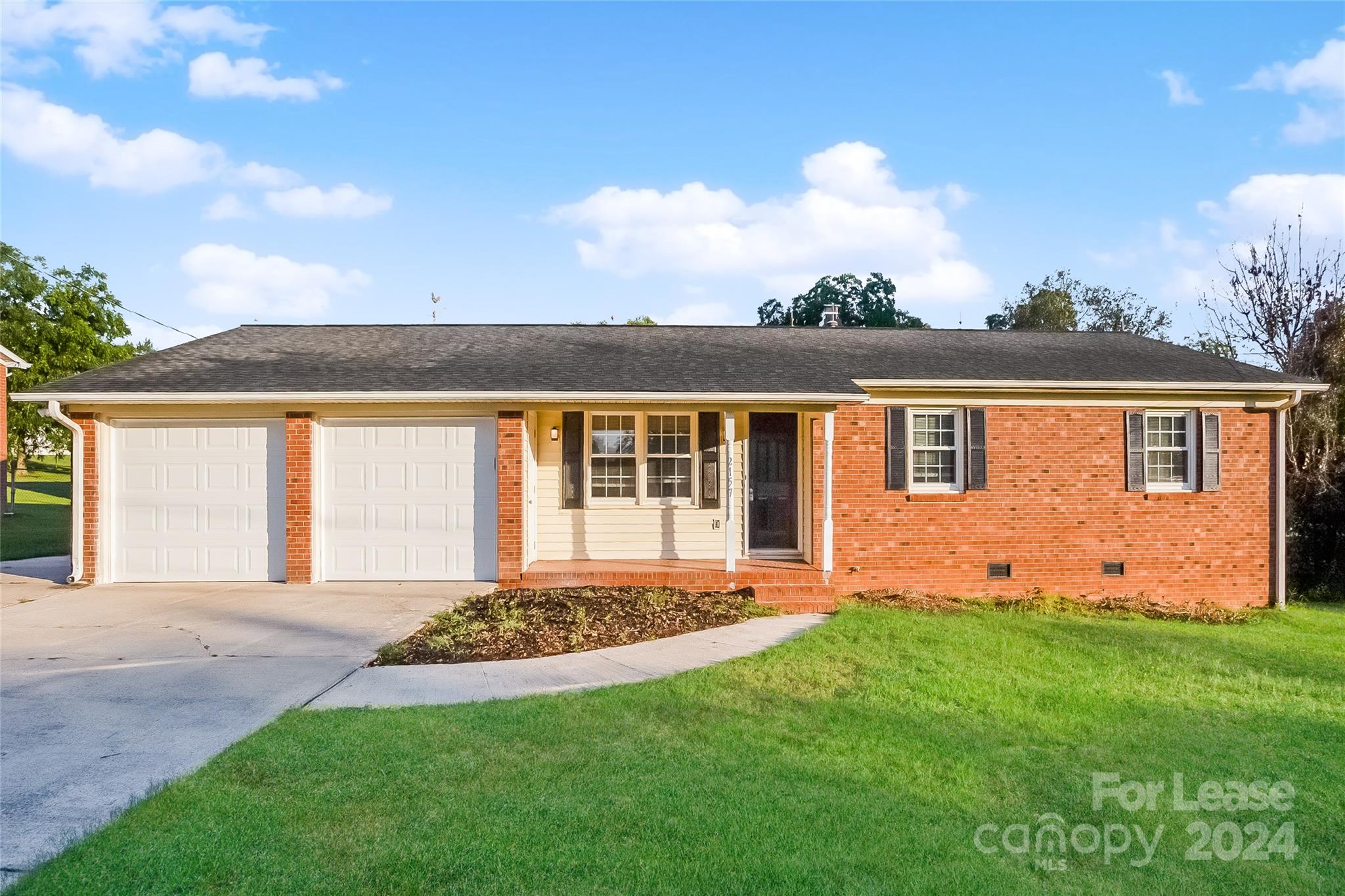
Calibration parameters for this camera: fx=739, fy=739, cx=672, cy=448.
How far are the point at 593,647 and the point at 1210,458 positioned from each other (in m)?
9.71

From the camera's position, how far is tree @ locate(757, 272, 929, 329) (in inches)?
1388

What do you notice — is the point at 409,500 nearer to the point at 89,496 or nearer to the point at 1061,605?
the point at 89,496

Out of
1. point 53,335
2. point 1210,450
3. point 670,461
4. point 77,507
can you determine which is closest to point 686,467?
point 670,461

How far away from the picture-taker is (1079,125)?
514 inches

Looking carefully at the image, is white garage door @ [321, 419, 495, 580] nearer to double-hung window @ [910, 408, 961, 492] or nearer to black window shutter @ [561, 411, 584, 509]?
black window shutter @ [561, 411, 584, 509]

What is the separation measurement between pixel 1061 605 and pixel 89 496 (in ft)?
44.4

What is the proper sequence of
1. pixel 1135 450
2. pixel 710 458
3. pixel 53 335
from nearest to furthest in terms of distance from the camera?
pixel 1135 450
pixel 710 458
pixel 53 335

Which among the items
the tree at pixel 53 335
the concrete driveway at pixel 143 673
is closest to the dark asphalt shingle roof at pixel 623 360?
the concrete driveway at pixel 143 673

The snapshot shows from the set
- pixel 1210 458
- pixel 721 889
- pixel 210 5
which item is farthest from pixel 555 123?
pixel 721 889

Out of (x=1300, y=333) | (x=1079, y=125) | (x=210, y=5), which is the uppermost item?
(x=210, y=5)

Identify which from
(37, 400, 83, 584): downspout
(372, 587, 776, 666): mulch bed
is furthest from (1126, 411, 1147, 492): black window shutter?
(37, 400, 83, 584): downspout

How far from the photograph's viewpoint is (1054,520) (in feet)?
36.0

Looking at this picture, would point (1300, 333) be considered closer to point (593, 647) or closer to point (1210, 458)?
point (1210, 458)

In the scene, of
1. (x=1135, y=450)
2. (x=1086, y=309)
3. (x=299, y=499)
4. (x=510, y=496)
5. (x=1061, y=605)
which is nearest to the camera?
(x=510, y=496)
